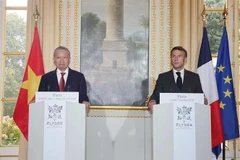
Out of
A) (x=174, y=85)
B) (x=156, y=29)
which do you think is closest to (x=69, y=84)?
(x=174, y=85)

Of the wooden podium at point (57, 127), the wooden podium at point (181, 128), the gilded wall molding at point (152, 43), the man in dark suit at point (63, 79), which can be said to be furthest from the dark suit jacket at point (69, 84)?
the gilded wall molding at point (152, 43)

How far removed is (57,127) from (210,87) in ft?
6.92

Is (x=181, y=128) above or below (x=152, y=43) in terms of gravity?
below

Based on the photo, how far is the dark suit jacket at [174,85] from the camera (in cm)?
391

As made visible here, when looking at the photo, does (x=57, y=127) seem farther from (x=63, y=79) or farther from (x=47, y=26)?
(x=47, y=26)

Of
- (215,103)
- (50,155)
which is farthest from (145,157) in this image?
(50,155)

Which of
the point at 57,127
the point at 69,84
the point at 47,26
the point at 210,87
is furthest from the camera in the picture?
the point at 47,26

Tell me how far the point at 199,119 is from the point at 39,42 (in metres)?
2.34

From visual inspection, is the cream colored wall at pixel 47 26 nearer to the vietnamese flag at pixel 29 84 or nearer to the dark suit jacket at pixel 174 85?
the vietnamese flag at pixel 29 84

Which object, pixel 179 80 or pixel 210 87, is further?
pixel 210 87

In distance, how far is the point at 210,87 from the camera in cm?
461

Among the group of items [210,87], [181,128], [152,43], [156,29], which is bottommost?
[181,128]

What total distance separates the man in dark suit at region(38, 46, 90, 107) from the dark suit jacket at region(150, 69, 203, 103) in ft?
2.39

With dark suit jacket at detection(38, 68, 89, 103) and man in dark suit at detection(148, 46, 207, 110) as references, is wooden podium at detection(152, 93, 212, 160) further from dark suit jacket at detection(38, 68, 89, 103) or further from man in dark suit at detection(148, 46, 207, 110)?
dark suit jacket at detection(38, 68, 89, 103)
